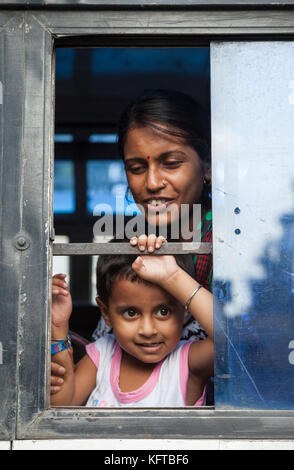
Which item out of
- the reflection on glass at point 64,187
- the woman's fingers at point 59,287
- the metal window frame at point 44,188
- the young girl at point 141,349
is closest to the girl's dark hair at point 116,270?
the young girl at point 141,349

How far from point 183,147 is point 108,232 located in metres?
2.36

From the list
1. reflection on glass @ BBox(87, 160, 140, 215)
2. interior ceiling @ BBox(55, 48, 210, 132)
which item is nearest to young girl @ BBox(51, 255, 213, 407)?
interior ceiling @ BBox(55, 48, 210, 132)

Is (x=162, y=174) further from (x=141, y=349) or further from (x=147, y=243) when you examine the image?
(x=141, y=349)

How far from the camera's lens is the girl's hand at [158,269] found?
1.79 m

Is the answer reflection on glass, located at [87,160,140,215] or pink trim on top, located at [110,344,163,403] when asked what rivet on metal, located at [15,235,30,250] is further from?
reflection on glass, located at [87,160,140,215]

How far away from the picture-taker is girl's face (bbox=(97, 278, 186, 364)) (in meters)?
1.95

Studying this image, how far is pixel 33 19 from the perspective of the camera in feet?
5.34

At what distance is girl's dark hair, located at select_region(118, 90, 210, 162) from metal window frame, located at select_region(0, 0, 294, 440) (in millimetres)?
562

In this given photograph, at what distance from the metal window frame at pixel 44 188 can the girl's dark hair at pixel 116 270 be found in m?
0.49

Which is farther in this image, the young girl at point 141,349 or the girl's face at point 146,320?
the girl's face at point 146,320

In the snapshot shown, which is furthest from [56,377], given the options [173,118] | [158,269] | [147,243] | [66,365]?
[173,118]

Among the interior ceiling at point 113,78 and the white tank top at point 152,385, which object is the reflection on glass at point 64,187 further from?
the white tank top at point 152,385

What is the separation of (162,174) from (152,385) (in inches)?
33.1

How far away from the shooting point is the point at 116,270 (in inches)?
80.6
